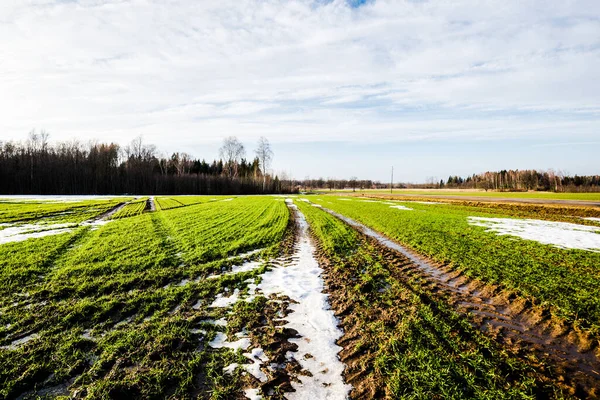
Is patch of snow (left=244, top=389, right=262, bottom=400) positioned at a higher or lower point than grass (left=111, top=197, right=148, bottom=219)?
lower

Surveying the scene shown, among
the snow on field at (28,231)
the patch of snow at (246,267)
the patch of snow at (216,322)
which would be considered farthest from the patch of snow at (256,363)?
the snow on field at (28,231)

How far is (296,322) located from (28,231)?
56.0 ft

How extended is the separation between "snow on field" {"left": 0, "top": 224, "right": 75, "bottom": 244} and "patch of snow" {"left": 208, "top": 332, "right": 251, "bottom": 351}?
44.0ft

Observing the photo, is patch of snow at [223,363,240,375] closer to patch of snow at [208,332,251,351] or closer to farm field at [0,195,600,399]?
farm field at [0,195,600,399]

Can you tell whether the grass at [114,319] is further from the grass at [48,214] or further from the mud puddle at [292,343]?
the grass at [48,214]

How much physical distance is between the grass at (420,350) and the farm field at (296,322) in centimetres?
3

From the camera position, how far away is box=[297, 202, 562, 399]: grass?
12.8ft

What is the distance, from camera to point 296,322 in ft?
19.5

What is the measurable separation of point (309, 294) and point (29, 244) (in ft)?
40.7

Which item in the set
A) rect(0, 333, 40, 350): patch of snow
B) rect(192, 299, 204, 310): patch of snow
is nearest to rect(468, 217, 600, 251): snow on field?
rect(192, 299, 204, 310): patch of snow

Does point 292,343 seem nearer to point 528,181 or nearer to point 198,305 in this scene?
point 198,305

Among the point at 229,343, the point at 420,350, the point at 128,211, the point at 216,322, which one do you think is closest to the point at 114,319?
the point at 216,322

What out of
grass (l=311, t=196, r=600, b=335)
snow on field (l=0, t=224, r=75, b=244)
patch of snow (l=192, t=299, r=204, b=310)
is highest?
snow on field (l=0, t=224, r=75, b=244)

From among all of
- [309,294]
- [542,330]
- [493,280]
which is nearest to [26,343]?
[309,294]
